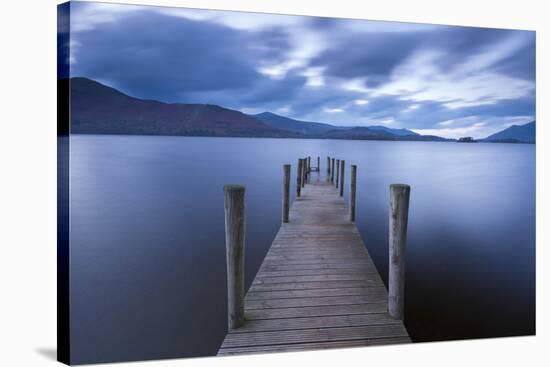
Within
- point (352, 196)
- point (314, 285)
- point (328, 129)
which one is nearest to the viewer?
point (314, 285)

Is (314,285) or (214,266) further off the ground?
(314,285)

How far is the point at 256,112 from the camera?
25.2 ft

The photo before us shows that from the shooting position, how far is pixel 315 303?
293cm

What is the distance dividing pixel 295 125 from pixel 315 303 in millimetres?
5438

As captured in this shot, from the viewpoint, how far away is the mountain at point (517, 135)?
3.78 m

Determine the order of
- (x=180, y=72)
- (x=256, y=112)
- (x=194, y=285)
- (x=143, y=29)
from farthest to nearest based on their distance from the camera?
(x=256, y=112) → (x=180, y=72) → (x=194, y=285) → (x=143, y=29)

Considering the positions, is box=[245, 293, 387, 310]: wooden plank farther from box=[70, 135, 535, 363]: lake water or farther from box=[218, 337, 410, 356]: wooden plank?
box=[70, 135, 535, 363]: lake water

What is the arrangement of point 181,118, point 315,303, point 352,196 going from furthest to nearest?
point 181,118 → point 352,196 → point 315,303

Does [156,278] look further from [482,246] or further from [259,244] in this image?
[482,246]

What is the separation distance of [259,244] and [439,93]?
3599 millimetres

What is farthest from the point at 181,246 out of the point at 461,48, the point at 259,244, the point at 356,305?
the point at 461,48

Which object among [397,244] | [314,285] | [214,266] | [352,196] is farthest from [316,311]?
[352,196]

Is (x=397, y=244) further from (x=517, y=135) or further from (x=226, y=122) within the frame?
(x=226, y=122)

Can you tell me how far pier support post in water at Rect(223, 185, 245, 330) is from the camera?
2.44 meters
